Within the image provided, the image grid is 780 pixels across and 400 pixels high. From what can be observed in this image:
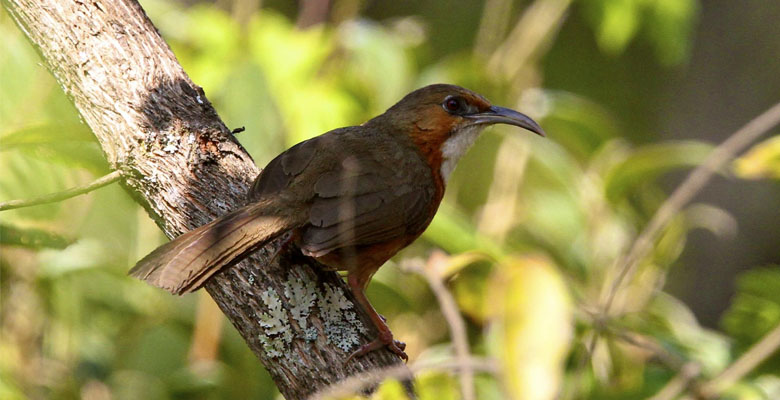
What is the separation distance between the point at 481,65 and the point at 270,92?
150cm

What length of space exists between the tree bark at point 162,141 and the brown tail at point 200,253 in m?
0.12

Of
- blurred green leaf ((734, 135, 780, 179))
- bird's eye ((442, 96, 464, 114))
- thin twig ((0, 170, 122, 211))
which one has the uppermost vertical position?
thin twig ((0, 170, 122, 211))

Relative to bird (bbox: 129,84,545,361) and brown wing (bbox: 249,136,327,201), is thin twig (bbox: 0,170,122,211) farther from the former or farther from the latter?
→ brown wing (bbox: 249,136,327,201)

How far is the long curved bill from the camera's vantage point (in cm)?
Result: 390

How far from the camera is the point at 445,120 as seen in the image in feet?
12.8

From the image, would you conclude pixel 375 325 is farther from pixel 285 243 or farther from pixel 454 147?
pixel 454 147

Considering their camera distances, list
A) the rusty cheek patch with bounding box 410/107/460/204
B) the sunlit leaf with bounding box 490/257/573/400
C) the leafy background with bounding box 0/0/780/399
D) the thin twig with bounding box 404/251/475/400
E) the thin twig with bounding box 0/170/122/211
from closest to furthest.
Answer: the sunlit leaf with bounding box 490/257/573/400 < the thin twig with bounding box 404/251/475/400 < the thin twig with bounding box 0/170/122/211 < the leafy background with bounding box 0/0/780/399 < the rusty cheek patch with bounding box 410/107/460/204

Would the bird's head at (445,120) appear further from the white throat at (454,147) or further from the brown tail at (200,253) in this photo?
the brown tail at (200,253)

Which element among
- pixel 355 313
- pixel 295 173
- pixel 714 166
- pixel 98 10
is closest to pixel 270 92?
pixel 295 173

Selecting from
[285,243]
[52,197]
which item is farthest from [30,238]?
[285,243]

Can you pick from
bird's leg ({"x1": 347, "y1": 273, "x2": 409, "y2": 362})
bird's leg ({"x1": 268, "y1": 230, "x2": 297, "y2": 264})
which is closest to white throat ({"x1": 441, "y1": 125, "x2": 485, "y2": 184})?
bird's leg ({"x1": 347, "y1": 273, "x2": 409, "y2": 362})

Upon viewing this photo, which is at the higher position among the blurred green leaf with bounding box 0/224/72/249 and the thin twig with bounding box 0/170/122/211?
the thin twig with bounding box 0/170/122/211

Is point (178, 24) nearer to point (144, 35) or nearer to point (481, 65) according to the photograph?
point (481, 65)

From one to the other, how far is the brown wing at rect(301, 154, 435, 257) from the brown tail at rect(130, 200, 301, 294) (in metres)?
0.24
